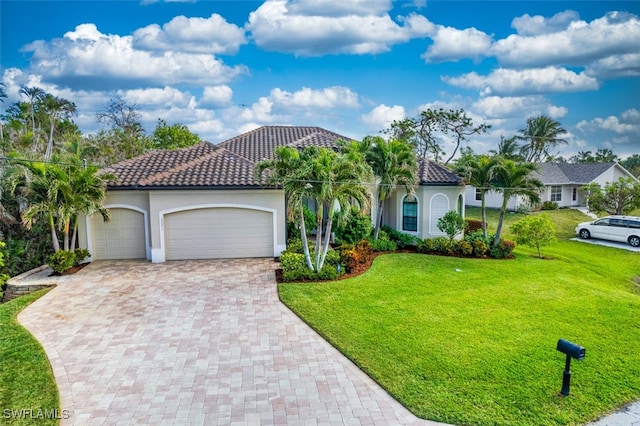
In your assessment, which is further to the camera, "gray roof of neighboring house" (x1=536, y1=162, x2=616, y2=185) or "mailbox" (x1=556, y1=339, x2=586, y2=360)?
"gray roof of neighboring house" (x1=536, y1=162, x2=616, y2=185)

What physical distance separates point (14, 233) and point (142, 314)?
9.36 metres

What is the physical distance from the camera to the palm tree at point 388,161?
1684cm

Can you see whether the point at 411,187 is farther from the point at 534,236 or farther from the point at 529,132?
the point at 529,132

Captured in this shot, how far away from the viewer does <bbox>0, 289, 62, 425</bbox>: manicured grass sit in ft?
19.6

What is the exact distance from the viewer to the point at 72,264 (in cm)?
1393

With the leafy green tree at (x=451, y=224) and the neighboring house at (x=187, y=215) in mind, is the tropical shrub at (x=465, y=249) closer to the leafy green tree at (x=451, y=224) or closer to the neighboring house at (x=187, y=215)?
the leafy green tree at (x=451, y=224)

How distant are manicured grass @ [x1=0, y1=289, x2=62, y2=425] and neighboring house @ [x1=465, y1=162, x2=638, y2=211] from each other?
33.2 metres

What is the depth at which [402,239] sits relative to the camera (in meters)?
18.4

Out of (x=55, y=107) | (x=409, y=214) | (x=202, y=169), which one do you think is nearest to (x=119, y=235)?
(x=202, y=169)

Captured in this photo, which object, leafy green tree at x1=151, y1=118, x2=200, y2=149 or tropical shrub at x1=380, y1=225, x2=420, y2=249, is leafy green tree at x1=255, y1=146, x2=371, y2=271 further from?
leafy green tree at x1=151, y1=118, x2=200, y2=149

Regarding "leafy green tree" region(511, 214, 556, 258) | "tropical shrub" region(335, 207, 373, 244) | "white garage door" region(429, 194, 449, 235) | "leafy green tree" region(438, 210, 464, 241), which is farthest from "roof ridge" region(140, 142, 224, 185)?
"leafy green tree" region(511, 214, 556, 258)

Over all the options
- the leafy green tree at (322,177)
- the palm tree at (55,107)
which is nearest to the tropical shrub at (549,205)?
the leafy green tree at (322,177)

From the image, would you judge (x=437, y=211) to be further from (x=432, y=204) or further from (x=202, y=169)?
(x=202, y=169)

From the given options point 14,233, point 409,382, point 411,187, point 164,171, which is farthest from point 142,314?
point 411,187
